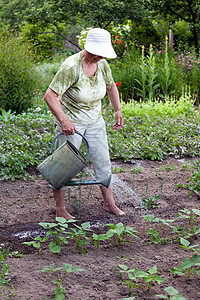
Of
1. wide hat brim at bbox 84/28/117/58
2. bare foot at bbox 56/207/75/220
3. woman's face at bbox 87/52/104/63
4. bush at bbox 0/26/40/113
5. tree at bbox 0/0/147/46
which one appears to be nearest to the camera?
wide hat brim at bbox 84/28/117/58

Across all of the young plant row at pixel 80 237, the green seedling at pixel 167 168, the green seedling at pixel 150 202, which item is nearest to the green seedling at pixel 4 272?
the young plant row at pixel 80 237

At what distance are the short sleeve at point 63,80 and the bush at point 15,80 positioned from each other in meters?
3.66

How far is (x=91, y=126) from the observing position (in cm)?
362

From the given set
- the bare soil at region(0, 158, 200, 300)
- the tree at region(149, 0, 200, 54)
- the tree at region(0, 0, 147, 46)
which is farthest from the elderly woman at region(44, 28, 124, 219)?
the tree at region(149, 0, 200, 54)

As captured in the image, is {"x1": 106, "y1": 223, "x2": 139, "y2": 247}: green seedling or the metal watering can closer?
{"x1": 106, "y1": 223, "x2": 139, "y2": 247}: green seedling

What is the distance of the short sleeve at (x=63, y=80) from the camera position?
327cm

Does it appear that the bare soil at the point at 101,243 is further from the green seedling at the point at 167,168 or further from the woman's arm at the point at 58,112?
the woman's arm at the point at 58,112

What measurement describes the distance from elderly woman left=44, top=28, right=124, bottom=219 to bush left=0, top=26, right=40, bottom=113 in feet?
11.3

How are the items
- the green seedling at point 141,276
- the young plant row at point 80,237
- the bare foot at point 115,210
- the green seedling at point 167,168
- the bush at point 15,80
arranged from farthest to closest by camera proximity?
1. the bush at point 15,80
2. the green seedling at point 167,168
3. the bare foot at point 115,210
4. the young plant row at point 80,237
5. the green seedling at point 141,276

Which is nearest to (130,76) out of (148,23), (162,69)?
(162,69)

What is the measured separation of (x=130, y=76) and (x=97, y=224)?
6193mm

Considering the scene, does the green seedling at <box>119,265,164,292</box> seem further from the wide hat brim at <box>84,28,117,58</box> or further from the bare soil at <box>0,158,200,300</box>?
the wide hat brim at <box>84,28,117,58</box>

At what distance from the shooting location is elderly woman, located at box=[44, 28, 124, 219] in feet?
10.7

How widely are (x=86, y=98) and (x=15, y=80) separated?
12.6ft
